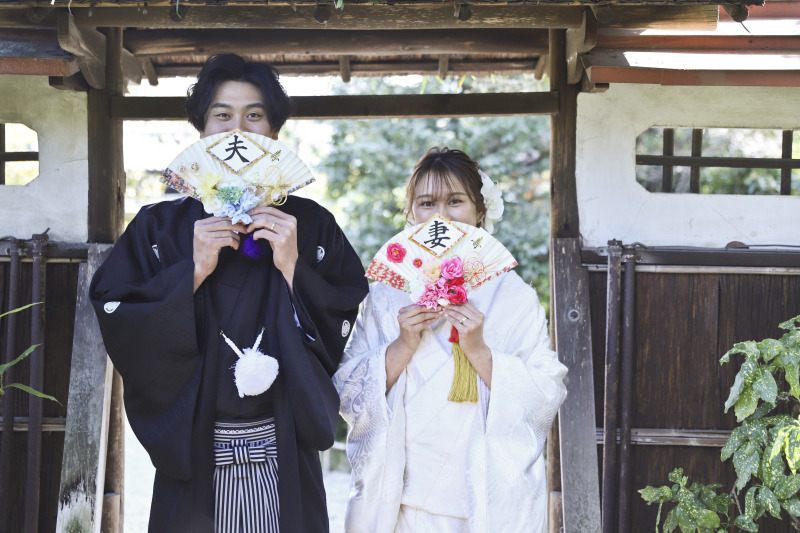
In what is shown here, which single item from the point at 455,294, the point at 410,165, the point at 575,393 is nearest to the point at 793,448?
the point at 575,393

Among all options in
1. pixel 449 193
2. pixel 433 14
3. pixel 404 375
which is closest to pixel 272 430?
pixel 404 375

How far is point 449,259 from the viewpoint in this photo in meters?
3.45

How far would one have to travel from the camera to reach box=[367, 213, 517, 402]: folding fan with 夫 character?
3.48m

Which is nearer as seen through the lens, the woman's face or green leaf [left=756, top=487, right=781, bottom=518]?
the woman's face

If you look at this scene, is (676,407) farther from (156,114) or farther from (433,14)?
(156,114)

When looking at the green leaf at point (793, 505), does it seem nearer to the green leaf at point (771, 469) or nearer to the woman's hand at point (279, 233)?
the green leaf at point (771, 469)

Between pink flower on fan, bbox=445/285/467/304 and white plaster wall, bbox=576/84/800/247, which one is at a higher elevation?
white plaster wall, bbox=576/84/800/247

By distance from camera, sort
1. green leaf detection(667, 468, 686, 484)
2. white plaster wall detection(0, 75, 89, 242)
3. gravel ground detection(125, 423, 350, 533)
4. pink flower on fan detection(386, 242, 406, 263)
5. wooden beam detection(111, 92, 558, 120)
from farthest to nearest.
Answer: gravel ground detection(125, 423, 350, 533)
wooden beam detection(111, 92, 558, 120)
white plaster wall detection(0, 75, 89, 242)
green leaf detection(667, 468, 686, 484)
pink flower on fan detection(386, 242, 406, 263)

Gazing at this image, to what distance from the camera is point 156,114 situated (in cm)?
496

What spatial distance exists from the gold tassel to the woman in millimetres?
37

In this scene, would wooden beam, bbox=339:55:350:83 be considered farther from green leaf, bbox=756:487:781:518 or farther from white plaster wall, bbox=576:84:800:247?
green leaf, bbox=756:487:781:518

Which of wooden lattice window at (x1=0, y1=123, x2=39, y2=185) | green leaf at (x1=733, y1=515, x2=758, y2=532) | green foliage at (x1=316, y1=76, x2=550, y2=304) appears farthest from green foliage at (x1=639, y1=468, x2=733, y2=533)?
wooden lattice window at (x1=0, y1=123, x2=39, y2=185)

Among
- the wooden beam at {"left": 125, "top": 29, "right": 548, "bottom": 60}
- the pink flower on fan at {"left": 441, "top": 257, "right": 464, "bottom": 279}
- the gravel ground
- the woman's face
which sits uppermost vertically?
Result: the wooden beam at {"left": 125, "top": 29, "right": 548, "bottom": 60}

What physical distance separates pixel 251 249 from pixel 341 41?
235cm
